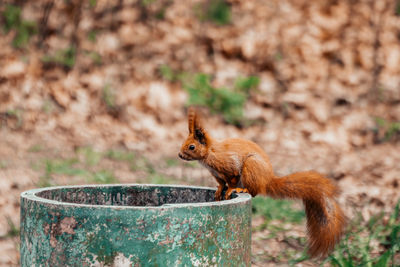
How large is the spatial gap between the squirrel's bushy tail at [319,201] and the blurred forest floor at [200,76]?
303 cm

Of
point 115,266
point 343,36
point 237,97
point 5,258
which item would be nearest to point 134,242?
point 115,266

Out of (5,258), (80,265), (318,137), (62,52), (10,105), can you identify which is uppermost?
(62,52)

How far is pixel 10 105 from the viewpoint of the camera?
5.70 metres

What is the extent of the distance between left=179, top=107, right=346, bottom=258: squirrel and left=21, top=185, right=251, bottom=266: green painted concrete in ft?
1.03

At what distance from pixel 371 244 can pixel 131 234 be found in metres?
2.10

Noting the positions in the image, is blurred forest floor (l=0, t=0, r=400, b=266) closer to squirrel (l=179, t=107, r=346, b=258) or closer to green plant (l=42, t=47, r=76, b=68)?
green plant (l=42, t=47, r=76, b=68)

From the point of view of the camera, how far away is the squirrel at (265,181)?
2064 mm

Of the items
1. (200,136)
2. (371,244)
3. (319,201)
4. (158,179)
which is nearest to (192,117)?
(200,136)

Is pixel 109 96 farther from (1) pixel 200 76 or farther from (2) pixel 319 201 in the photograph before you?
(2) pixel 319 201

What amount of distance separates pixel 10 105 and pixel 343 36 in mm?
3792

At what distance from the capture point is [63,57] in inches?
237

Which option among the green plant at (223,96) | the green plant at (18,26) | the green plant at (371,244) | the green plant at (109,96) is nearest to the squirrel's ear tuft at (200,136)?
the green plant at (371,244)

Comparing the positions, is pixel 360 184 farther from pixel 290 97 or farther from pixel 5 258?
pixel 5 258

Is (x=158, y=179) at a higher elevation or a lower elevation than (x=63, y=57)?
lower
